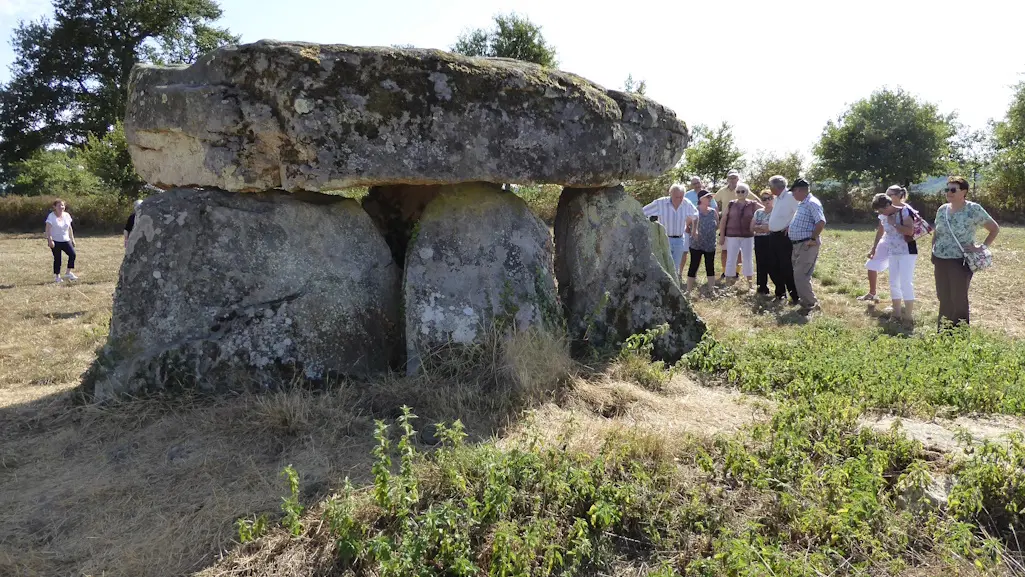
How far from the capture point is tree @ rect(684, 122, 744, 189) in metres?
27.7

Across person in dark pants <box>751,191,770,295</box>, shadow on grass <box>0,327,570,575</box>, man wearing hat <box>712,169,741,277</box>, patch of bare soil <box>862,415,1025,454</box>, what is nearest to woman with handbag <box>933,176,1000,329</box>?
person in dark pants <box>751,191,770,295</box>

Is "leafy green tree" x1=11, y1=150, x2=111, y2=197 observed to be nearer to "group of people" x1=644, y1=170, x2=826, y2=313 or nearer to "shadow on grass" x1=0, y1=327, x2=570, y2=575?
"group of people" x1=644, y1=170, x2=826, y2=313

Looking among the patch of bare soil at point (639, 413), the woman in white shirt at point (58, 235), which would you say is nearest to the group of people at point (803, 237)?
the patch of bare soil at point (639, 413)

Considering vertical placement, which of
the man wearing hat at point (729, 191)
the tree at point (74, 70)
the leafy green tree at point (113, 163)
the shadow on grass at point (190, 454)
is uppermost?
the tree at point (74, 70)

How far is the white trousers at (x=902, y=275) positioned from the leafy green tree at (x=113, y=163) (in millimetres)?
24244

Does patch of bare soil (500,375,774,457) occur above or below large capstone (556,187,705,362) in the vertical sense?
below

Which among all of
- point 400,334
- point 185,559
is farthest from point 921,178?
point 185,559

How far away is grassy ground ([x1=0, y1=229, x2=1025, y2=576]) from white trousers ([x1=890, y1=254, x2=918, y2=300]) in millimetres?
2870

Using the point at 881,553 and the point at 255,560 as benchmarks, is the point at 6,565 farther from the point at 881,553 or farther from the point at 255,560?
the point at 881,553

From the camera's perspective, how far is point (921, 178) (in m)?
34.4

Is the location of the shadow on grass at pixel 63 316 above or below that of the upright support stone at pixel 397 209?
below

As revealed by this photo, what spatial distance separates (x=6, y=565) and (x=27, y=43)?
3595cm

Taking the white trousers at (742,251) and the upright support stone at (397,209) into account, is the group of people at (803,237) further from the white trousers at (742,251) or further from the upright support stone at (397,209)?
the upright support stone at (397,209)

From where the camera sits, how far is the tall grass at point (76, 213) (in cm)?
2370
